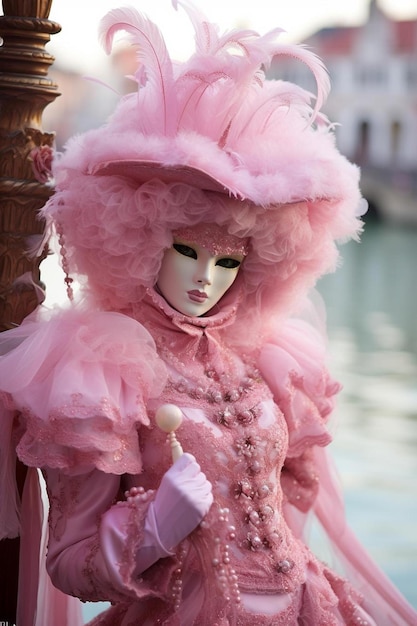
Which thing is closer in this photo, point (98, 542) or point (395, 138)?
point (98, 542)

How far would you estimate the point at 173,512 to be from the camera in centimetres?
165

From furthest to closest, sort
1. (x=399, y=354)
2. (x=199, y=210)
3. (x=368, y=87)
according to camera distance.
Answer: (x=368, y=87) → (x=399, y=354) → (x=199, y=210)

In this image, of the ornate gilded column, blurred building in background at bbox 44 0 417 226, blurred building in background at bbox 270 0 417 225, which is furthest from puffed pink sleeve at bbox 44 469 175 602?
blurred building in background at bbox 270 0 417 225

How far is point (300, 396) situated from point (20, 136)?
648 mm

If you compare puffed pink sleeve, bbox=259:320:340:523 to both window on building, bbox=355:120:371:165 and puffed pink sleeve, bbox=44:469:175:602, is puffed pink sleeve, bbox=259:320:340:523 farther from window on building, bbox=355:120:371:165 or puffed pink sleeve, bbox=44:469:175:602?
window on building, bbox=355:120:371:165

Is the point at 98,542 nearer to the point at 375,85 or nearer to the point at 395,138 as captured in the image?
the point at 395,138

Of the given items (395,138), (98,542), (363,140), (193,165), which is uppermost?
(193,165)

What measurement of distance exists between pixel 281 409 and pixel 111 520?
0.43 meters

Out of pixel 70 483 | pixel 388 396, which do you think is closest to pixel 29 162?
pixel 70 483

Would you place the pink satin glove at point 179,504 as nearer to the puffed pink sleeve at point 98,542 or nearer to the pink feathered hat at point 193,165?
the puffed pink sleeve at point 98,542

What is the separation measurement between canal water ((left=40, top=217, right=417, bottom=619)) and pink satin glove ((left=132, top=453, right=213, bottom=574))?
0.56m

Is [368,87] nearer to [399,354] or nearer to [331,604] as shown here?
[399,354]

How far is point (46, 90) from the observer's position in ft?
6.51

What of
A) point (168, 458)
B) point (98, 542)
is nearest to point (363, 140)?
point (168, 458)
